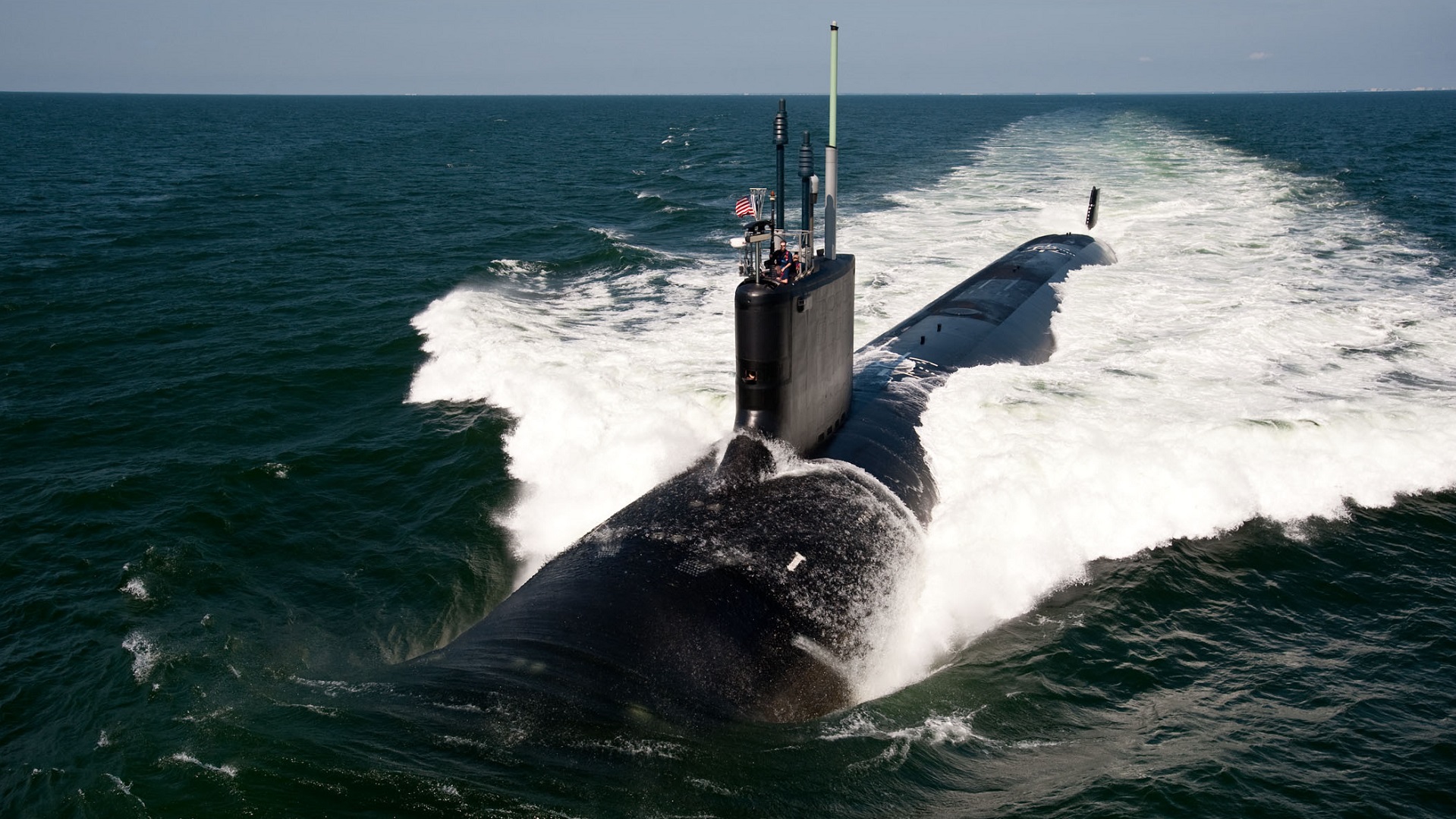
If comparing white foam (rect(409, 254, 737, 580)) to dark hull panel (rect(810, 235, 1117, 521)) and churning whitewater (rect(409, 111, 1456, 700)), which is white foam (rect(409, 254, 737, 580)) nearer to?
churning whitewater (rect(409, 111, 1456, 700))

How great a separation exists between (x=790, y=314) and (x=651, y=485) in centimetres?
479

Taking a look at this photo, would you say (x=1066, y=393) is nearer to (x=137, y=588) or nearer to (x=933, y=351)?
(x=933, y=351)

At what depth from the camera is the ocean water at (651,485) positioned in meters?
8.85

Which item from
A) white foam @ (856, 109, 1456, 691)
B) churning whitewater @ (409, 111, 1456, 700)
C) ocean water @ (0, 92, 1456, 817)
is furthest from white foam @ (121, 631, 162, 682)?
white foam @ (856, 109, 1456, 691)

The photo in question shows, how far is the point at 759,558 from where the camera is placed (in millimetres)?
11375

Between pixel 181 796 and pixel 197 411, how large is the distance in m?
13.7

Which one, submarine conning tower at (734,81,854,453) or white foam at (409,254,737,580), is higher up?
submarine conning tower at (734,81,854,453)

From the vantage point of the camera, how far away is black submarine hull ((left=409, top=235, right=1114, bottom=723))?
9555mm

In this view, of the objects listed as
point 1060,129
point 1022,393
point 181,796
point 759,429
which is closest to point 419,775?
point 181,796

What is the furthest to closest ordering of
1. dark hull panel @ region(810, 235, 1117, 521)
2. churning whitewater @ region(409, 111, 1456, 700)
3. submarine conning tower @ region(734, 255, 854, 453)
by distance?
1. dark hull panel @ region(810, 235, 1117, 521)
2. churning whitewater @ region(409, 111, 1456, 700)
3. submarine conning tower @ region(734, 255, 854, 453)

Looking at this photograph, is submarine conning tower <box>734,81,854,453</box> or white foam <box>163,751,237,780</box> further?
submarine conning tower <box>734,81,854,453</box>

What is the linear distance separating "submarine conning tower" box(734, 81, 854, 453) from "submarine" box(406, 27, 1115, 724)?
27 millimetres

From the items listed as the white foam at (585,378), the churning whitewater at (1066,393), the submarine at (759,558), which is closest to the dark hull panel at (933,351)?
the submarine at (759,558)

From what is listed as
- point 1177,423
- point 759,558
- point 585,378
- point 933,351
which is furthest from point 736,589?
point 585,378
